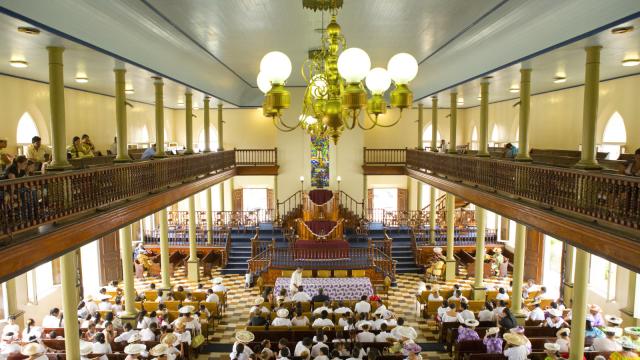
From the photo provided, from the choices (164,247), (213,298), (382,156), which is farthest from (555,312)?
(382,156)

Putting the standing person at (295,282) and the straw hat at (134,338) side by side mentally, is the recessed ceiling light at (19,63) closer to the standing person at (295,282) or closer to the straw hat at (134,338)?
the straw hat at (134,338)

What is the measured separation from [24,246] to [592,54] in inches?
467

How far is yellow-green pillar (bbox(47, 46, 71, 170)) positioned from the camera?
9.74 metres

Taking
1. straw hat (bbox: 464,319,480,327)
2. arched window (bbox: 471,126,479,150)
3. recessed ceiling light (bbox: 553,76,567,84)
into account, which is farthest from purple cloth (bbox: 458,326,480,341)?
arched window (bbox: 471,126,479,150)

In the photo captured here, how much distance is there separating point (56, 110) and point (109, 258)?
45.5 feet

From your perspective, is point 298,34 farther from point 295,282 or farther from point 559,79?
point 559,79

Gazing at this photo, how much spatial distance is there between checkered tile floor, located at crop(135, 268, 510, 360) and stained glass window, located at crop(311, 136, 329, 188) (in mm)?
8447

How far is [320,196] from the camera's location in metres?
24.7

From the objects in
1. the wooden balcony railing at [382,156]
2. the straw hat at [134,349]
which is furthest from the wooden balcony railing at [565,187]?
the wooden balcony railing at [382,156]

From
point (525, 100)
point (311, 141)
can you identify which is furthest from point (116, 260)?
point (525, 100)

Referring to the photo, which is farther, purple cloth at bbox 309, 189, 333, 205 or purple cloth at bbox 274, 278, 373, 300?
purple cloth at bbox 309, 189, 333, 205

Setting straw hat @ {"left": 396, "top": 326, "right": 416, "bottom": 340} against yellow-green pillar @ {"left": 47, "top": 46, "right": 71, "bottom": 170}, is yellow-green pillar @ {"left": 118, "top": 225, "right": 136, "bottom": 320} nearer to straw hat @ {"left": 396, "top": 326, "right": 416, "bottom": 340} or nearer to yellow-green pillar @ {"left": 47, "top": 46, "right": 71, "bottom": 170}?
yellow-green pillar @ {"left": 47, "top": 46, "right": 71, "bottom": 170}

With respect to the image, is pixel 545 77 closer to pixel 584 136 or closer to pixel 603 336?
pixel 584 136

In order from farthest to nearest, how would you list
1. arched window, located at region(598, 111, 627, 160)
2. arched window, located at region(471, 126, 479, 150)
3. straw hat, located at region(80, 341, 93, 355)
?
arched window, located at region(471, 126, 479, 150) < arched window, located at region(598, 111, 627, 160) < straw hat, located at region(80, 341, 93, 355)
